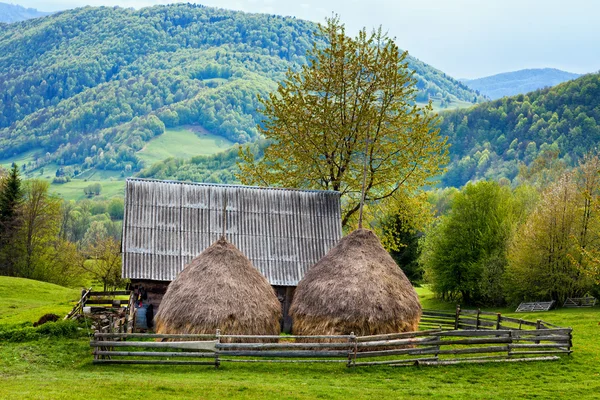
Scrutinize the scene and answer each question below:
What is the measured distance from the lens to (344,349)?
23.0 m

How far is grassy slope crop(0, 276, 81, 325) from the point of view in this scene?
38938mm

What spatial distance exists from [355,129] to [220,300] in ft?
56.6

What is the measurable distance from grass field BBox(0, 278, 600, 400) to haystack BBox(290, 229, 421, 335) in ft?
7.45

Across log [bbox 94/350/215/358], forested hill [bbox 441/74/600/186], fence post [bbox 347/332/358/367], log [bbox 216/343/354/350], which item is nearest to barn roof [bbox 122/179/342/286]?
log [bbox 216/343/354/350]

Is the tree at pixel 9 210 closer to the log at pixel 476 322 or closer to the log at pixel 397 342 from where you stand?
the log at pixel 476 322

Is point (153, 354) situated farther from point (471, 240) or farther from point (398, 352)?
point (471, 240)

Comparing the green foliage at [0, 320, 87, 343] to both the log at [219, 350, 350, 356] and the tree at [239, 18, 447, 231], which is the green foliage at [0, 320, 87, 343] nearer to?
the log at [219, 350, 350, 356]

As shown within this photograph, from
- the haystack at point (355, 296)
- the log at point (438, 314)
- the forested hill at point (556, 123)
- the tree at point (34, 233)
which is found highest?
the forested hill at point (556, 123)

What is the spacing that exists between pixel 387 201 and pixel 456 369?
16919 mm

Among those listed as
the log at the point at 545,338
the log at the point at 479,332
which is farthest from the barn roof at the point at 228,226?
the log at the point at 545,338

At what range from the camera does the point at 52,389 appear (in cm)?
1631

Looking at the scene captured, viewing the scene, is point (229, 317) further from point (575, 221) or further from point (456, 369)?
point (575, 221)

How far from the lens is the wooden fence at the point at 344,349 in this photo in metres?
21.2

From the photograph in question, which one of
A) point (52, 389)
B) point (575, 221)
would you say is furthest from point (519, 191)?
point (52, 389)
